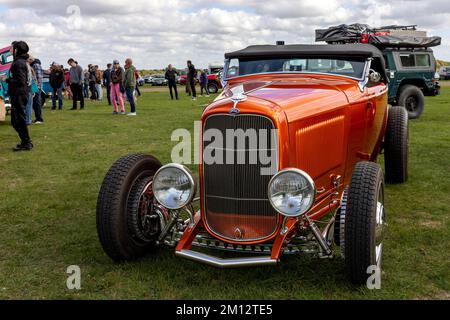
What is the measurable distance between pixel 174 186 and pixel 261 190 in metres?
0.63

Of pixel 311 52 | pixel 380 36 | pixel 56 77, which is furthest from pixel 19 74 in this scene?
pixel 380 36

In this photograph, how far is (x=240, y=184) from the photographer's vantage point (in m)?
3.43

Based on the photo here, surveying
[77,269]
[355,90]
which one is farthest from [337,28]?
[77,269]

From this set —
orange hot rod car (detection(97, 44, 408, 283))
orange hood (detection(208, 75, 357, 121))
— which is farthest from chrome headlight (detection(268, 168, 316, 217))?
orange hood (detection(208, 75, 357, 121))

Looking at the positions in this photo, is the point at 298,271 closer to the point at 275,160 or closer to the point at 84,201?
the point at 275,160

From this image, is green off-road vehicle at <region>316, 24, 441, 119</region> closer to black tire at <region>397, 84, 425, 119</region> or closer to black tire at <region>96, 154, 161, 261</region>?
black tire at <region>397, 84, 425, 119</region>

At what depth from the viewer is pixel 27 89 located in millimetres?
8156

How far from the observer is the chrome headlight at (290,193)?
3.06 metres

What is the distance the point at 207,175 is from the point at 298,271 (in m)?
0.97

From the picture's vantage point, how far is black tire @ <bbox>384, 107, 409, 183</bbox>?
222 inches

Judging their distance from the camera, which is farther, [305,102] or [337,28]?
[337,28]

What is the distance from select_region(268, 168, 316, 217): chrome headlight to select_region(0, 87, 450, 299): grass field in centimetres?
59

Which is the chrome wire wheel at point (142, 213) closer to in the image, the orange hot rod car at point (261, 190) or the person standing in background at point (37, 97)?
the orange hot rod car at point (261, 190)
